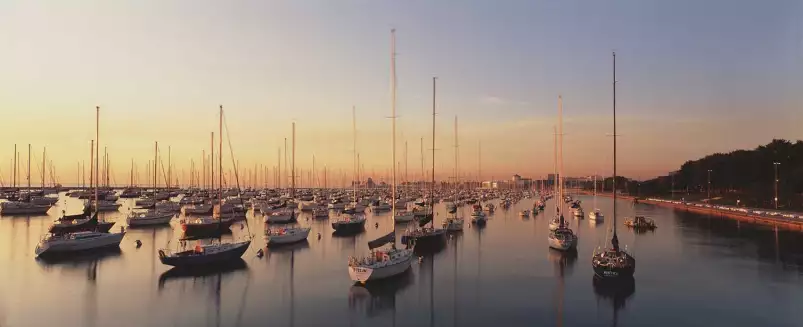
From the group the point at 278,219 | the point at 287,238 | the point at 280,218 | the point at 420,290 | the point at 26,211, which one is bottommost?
the point at 420,290

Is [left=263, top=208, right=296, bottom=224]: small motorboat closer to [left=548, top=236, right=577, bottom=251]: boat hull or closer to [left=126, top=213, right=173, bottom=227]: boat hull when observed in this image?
[left=126, top=213, right=173, bottom=227]: boat hull

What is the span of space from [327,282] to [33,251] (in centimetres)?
3098

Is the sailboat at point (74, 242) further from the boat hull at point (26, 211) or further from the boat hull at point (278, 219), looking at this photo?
the boat hull at point (26, 211)

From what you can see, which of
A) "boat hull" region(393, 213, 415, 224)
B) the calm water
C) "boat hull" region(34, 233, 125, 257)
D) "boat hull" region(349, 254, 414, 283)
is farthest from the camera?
"boat hull" region(393, 213, 415, 224)

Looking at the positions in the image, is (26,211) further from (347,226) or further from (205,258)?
(205,258)

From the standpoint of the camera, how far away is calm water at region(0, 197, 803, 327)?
2533 cm

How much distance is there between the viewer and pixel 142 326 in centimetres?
2375

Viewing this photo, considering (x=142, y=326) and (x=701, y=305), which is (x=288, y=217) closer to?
(x=142, y=326)

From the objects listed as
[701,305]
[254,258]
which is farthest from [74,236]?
[701,305]

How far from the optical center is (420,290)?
1225 inches

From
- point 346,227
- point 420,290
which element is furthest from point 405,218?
point 420,290

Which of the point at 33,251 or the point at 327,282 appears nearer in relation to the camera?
the point at 327,282

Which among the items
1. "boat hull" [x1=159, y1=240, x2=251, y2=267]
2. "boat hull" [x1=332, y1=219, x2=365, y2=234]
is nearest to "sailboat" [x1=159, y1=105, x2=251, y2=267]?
"boat hull" [x1=159, y1=240, x2=251, y2=267]

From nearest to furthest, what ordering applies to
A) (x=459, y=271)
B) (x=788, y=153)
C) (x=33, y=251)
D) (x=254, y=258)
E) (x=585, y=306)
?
1. (x=585, y=306)
2. (x=459, y=271)
3. (x=254, y=258)
4. (x=33, y=251)
5. (x=788, y=153)
